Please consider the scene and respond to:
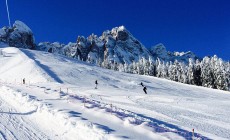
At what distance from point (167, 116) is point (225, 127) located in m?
4.55

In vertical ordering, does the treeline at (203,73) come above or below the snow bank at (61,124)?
above

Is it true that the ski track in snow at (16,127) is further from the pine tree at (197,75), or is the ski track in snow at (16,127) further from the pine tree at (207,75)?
the pine tree at (197,75)

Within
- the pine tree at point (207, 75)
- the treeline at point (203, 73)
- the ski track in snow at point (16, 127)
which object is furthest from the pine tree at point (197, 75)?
the ski track in snow at point (16, 127)

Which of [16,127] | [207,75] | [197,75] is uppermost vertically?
[197,75]

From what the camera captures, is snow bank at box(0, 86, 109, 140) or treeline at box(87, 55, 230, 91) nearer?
snow bank at box(0, 86, 109, 140)

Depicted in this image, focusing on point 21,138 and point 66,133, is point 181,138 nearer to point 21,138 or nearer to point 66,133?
point 66,133

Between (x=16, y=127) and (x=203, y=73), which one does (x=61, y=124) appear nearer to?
(x=16, y=127)

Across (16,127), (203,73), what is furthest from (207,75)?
(16,127)

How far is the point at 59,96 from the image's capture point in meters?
30.7

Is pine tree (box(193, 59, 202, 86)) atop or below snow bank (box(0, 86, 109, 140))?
atop

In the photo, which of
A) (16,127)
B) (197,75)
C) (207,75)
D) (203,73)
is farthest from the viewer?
(197,75)

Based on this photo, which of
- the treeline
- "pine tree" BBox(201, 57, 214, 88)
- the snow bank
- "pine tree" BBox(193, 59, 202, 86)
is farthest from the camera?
"pine tree" BBox(193, 59, 202, 86)

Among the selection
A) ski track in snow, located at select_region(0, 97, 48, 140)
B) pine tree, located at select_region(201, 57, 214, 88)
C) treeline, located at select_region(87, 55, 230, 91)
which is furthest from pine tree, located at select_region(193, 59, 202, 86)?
ski track in snow, located at select_region(0, 97, 48, 140)

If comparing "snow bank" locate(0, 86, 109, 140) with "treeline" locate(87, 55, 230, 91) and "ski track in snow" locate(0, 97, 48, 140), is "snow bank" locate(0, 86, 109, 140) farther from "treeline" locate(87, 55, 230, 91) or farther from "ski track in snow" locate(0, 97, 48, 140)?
"treeline" locate(87, 55, 230, 91)
